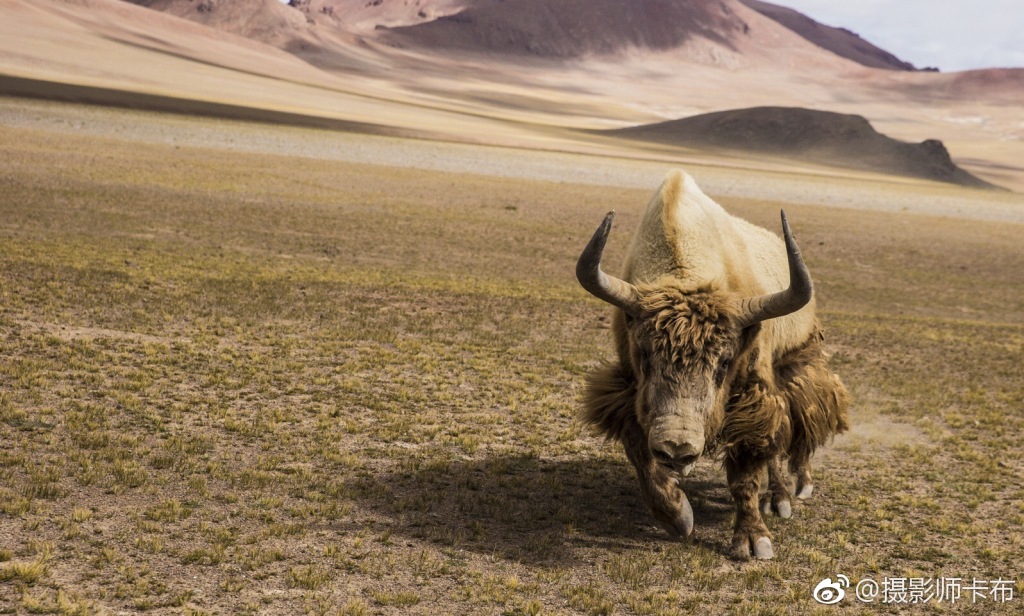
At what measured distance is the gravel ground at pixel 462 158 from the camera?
3588 centimetres

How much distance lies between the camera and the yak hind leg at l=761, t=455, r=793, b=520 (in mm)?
6176

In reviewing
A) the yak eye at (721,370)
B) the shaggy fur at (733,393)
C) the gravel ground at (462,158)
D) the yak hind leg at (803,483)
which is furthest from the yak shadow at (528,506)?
the gravel ground at (462,158)

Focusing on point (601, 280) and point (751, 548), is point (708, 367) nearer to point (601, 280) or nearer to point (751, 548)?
point (601, 280)

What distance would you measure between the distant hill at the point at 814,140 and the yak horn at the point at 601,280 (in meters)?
76.4

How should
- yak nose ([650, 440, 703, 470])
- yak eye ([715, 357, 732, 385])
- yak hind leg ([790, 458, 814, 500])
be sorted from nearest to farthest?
yak nose ([650, 440, 703, 470]) → yak eye ([715, 357, 732, 385]) → yak hind leg ([790, 458, 814, 500])

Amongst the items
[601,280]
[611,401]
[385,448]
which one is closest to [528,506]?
[611,401]

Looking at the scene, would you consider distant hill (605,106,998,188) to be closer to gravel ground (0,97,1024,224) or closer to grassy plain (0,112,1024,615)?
gravel ground (0,97,1024,224)

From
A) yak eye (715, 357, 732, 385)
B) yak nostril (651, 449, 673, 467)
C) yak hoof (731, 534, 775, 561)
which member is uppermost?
yak eye (715, 357, 732, 385)

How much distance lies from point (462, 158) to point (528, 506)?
124 feet

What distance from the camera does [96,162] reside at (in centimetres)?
2417

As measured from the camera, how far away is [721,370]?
523 cm

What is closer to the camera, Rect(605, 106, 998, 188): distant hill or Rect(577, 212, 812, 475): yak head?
Rect(577, 212, 812, 475): yak head

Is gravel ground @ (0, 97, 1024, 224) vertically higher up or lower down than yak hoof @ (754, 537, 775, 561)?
higher up

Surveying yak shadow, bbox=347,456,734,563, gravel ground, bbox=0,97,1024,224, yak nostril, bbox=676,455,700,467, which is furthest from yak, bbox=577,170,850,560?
gravel ground, bbox=0,97,1024,224
